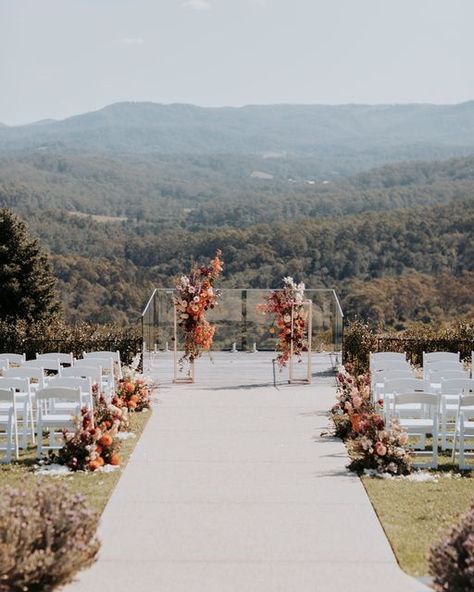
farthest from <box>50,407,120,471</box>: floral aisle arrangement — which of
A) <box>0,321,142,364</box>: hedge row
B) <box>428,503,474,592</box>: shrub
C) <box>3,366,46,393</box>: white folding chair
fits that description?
<box>0,321,142,364</box>: hedge row

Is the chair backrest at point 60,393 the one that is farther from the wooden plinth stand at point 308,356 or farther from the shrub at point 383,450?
the wooden plinth stand at point 308,356

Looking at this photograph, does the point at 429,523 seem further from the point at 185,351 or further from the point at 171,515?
the point at 185,351

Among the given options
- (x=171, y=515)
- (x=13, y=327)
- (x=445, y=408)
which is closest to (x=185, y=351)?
(x=13, y=327)

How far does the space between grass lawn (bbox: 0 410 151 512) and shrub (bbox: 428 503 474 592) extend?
3742 millimetres

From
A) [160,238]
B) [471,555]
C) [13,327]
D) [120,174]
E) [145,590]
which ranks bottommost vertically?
[145,590]

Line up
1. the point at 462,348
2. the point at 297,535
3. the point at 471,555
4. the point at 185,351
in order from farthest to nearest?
1. the point at 462,348
2. the point at 185,351
3. the point at 297,535
4. the point at 471,555

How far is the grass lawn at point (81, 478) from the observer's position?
31.6 feet

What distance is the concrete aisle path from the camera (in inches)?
291

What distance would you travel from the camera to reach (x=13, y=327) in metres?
21.3

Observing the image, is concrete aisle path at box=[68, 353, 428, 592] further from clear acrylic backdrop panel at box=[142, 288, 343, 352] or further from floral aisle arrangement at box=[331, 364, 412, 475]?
clear acrylic backdrop panel at box=[142, 288, 343, 352]

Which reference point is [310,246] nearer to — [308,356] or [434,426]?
[308,356]

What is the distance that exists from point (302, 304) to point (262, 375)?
4.71ft

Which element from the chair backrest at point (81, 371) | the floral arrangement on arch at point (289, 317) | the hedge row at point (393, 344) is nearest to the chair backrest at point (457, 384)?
the chair backrest at point (81, 371)

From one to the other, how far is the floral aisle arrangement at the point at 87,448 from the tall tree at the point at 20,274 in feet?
85.4
